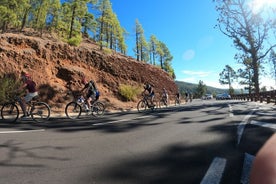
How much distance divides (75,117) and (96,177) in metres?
9.88

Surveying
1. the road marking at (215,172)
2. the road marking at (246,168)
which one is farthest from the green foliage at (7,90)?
the road marking at (246,168)

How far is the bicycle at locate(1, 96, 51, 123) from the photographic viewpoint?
35.4ft

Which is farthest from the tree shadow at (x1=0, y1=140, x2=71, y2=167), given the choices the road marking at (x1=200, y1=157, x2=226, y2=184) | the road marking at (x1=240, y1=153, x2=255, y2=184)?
the road marking at (x1=240, y1=153, x2=255, y2=184)

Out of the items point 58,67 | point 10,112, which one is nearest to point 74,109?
point 10,112

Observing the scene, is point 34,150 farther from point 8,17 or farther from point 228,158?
point 8,17

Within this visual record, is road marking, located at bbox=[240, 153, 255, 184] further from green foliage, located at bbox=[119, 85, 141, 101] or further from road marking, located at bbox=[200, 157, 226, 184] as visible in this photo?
green foliage, located at bbox=[119, 85, 141, 101]

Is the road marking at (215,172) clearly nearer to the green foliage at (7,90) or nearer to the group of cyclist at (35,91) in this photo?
the group of cyclist at (35,91)

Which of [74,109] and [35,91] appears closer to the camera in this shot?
[35,91]

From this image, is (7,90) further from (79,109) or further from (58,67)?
(58,67)

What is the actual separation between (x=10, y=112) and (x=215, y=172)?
29.3 ft

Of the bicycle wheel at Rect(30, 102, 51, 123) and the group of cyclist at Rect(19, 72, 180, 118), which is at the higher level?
the group of cyclist at Rect(19, 72, 180, 118)

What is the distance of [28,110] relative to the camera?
11312mm

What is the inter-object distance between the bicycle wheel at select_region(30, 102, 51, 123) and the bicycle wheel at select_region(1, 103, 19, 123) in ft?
2.26

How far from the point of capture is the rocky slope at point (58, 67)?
19.6 m
